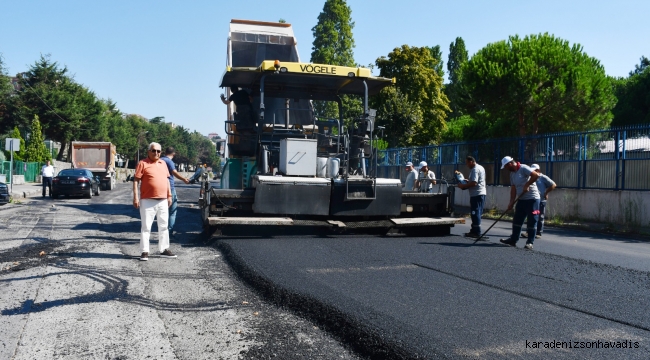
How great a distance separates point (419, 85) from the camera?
3344 centimetres

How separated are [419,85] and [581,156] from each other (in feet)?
57.8

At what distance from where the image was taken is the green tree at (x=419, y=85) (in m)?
33.4

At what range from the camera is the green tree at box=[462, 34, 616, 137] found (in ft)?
92.5

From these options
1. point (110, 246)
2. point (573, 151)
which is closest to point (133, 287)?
point (110, 246)

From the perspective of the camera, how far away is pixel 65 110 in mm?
48938

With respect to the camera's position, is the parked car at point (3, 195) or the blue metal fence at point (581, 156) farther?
the parked car at point (3, 195)

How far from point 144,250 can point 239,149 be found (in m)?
3.07

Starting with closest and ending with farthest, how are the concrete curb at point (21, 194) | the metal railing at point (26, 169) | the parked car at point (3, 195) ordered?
the parked car at point (3, 195) → the concrete curb at point (21, 194) → the metal railing at point (26, 169)

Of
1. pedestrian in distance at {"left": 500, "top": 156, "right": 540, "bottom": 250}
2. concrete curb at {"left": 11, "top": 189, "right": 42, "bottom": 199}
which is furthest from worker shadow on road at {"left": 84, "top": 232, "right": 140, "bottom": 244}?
concrete curb at {"left": 11, "top": 189, "right": 42, "bottom": 199}

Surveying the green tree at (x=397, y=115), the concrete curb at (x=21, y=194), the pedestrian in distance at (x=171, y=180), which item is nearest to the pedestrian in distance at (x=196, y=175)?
the pedestrian in distance at (x=171, y=180)

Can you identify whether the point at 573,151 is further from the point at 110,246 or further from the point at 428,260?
the point at 110,246

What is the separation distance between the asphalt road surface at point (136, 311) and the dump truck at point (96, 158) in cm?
2489

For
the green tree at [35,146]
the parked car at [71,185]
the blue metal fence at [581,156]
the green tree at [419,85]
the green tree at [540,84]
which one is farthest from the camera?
the green tree at [35,146]

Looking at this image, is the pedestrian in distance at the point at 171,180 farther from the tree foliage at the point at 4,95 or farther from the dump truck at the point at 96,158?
the tree foliage at the point at 4,95
